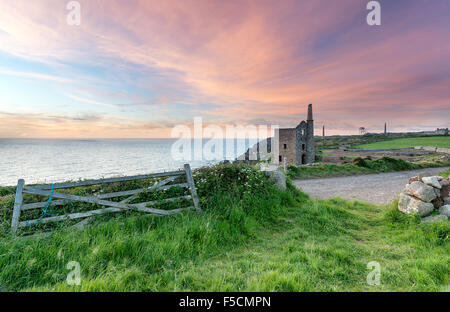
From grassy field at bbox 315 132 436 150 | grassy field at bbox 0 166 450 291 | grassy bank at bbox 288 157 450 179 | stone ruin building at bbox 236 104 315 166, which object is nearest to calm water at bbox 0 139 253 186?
grassy field at bbox 0 166 450 291

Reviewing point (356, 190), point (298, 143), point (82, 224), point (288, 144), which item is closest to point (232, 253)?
point (82, 224)

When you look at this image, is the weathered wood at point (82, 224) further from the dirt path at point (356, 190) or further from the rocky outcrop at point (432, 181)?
the dirt path at point (356, 190)

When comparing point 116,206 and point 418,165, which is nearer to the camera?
point 116,206

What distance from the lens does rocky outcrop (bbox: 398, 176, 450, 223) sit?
562cm

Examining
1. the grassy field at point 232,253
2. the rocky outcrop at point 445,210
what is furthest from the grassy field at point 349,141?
the grassy field at point 232,253

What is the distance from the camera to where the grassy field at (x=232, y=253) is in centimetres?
289

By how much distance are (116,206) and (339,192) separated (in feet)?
39.0

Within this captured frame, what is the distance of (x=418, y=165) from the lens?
71.0 ft

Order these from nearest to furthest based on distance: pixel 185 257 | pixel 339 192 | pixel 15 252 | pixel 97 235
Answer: pixel 15 252
pixel 185 257
pixel 97 235
pixel 339 192

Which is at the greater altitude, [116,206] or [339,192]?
[116,206]
